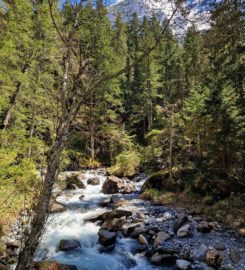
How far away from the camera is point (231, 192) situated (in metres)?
11.1

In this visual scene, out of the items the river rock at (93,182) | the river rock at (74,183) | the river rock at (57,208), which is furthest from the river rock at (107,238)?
the river rock at (93,182)

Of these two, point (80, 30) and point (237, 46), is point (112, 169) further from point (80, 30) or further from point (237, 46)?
point (80, 30)

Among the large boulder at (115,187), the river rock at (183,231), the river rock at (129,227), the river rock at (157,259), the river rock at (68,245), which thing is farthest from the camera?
the large boulder at (115,187)

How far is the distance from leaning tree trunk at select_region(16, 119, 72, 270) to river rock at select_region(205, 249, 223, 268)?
5.45 metres

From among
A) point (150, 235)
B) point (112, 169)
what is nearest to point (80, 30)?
point (150, 235)

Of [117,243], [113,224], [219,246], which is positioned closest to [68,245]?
[117,243]

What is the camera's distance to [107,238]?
883 centimetres

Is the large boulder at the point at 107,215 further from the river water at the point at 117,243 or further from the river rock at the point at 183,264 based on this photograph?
the river rock at the point at 183,264

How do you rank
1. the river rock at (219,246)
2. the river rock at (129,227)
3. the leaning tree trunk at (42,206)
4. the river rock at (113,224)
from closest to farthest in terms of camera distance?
the leaning tree trunk at (42,206) < the river rock at (219,246) < the river rock at (129,227) < the river rock at (113,224)

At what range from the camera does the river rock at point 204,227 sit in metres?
9.33

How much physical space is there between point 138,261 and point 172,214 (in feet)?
12.9

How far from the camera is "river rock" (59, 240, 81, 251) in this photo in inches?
332

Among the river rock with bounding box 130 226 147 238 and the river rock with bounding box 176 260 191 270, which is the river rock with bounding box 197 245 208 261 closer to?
the river rock with bounding box 176 260 191 270

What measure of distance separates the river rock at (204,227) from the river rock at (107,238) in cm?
307
